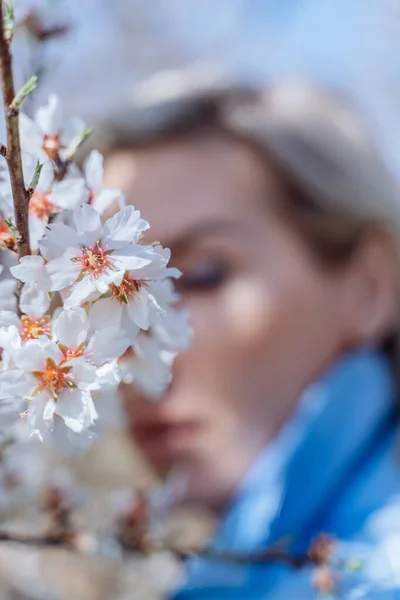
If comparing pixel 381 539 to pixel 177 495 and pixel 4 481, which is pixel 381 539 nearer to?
pixel 177 495

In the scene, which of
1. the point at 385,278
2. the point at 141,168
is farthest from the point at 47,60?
the point at 385,278

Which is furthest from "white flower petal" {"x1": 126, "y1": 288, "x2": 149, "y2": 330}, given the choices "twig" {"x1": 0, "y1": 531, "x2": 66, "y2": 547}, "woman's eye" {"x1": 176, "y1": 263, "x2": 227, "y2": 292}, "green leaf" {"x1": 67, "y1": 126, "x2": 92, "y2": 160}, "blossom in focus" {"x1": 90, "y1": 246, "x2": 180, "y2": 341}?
"woman's eye" {"x1": 176, "y1": 263, "x2": 227, "y2": 292}

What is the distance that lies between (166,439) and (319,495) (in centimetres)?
22

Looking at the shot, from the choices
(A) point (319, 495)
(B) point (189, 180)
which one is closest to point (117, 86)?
(B) point (189, 180)

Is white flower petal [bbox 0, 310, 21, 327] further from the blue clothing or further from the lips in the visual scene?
the lips

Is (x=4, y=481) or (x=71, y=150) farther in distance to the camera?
(x=4, y=481)

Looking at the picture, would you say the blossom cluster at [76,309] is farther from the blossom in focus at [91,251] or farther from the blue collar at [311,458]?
the blue collar at [311,458]

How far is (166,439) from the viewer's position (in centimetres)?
86

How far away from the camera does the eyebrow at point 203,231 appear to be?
844 mm

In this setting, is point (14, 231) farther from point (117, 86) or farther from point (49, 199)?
point (117, 86)

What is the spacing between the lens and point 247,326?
2.78ft

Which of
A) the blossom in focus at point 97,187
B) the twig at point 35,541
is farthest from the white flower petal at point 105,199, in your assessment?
the twig at point 35,541

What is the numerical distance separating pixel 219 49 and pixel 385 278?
3.03 ft

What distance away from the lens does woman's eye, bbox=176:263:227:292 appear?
0.86 m
